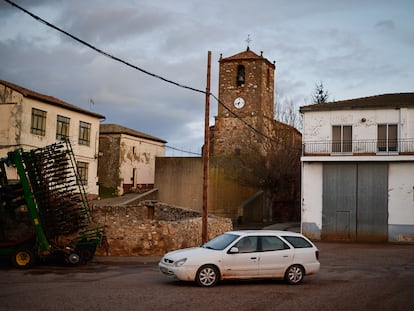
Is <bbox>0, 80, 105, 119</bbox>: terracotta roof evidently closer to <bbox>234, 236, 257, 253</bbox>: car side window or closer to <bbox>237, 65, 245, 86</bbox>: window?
<bbox>237, 65, 245, 86</bbox>: window

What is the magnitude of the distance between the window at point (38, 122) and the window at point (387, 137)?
21.9 metres

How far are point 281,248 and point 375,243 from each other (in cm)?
1909

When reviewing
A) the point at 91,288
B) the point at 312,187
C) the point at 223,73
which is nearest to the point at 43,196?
the point at 91,288

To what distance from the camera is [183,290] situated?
13812mm

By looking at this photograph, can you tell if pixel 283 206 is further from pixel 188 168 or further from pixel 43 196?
pixel 43 196

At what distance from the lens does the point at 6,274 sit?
55.6ft

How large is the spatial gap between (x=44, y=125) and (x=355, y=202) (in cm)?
2108

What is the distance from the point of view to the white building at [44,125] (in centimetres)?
3662

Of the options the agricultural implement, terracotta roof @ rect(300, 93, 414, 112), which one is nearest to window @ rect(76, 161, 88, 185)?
terracotta roof @ rect(300, 93, 414, 112)

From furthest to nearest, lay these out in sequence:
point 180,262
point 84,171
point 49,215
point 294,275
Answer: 1. point 84,171
2. point 49,215
3. point 294,275
4. point 180,262

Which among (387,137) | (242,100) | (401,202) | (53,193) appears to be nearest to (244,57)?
(242,100)

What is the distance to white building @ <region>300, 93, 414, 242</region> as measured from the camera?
3312cm

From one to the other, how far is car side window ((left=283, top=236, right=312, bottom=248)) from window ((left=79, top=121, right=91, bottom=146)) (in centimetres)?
2952

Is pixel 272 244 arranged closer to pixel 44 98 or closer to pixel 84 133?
pixel 44 98
